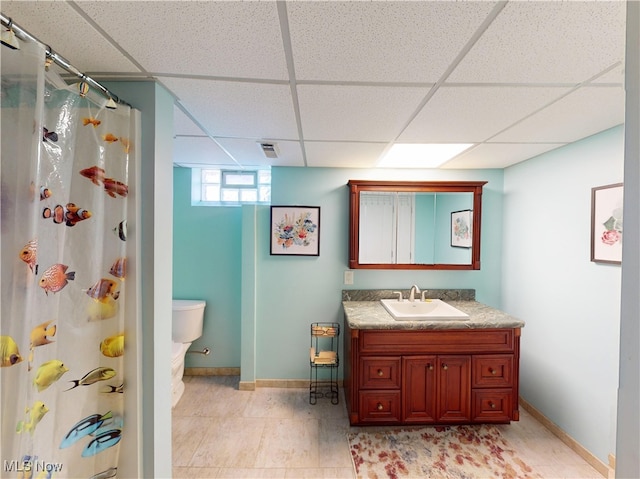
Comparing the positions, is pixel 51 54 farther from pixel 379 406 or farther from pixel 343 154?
pixel 379 406

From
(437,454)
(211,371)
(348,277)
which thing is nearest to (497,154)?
(348,277)

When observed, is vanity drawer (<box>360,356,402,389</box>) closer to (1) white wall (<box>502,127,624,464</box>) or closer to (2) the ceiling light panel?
(1) white wall (<box>502,127,624,464</box>)

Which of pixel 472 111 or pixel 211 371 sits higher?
pixel 472 111

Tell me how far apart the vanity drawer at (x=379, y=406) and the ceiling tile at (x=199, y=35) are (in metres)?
2.11

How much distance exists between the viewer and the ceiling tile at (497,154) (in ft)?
6.51

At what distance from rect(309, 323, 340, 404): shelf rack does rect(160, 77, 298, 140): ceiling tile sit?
1.68m

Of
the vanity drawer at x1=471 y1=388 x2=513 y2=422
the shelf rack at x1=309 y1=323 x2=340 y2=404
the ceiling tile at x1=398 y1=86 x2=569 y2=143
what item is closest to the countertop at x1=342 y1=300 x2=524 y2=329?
the shelf rack at x1=309 y1=323 x2=340 y2=404

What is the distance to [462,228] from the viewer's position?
2.56 meters

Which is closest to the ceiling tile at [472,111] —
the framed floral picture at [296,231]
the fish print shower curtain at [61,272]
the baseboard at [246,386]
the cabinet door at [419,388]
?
the framed floral picture at [296,231]

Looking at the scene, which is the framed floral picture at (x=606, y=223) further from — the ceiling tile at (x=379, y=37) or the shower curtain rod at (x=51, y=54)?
the shower curtain rod at (x=51, y=54)

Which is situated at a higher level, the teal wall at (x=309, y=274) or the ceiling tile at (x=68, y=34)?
the ceiling tile at (x=68, y=34)

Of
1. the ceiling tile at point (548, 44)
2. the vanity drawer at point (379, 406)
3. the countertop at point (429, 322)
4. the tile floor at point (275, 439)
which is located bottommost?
the tile floor at point (275, 439)

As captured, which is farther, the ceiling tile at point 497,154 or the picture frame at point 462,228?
the picture frame at point 462,228

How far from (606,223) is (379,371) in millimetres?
1722
